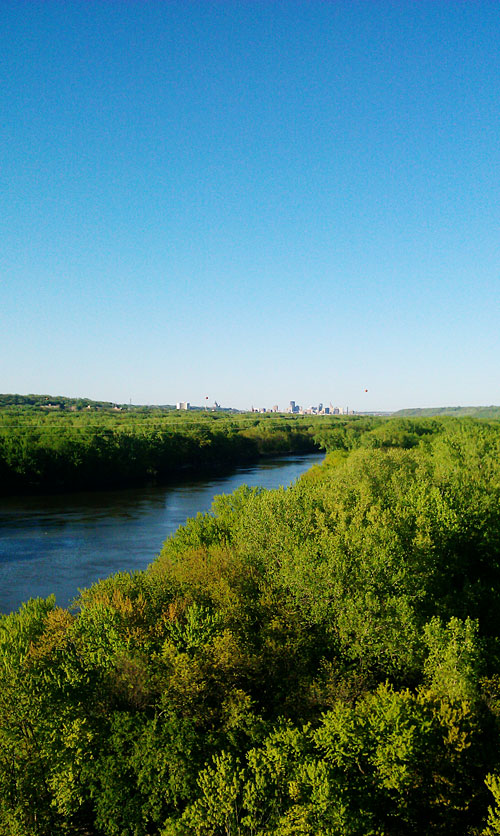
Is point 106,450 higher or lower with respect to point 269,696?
higher

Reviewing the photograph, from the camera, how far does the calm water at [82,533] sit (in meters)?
27.7

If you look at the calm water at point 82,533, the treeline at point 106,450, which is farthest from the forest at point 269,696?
the treeline at point 106,450

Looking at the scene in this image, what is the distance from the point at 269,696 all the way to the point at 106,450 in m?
55.9

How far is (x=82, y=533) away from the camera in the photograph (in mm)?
38031

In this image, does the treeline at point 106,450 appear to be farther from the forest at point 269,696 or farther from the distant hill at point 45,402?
the forest at point 269,696

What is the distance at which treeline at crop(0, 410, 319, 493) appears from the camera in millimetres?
59281

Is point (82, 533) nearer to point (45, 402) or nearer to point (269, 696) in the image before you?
point (269, 696)

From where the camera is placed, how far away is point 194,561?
18.9 meters

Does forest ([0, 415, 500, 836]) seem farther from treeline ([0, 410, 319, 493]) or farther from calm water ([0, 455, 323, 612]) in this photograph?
treeline ([0, 410, 319, 493])

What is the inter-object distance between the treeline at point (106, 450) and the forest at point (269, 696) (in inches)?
1711

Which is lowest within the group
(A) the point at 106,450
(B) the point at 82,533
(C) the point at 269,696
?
(B) the point at 82,533

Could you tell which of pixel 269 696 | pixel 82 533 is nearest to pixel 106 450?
pixel 82 533

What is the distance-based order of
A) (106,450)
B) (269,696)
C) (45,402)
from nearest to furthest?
(269,696)
(106,450)
(45,402)

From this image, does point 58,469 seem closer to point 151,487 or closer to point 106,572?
point 151,487
